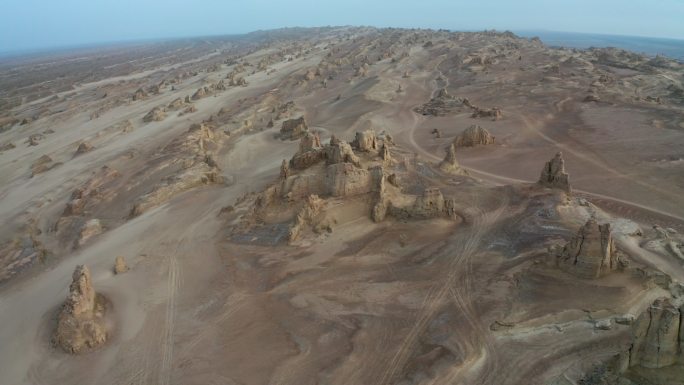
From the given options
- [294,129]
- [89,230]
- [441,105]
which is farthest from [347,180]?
[441,105]

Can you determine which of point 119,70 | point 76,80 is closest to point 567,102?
point 76,80

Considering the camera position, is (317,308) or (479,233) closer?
(317,308)

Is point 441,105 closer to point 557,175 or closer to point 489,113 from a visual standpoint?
point 489,113

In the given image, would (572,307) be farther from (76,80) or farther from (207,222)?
(76,80)

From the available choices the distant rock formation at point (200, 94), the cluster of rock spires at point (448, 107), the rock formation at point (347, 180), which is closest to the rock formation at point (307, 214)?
the rock formation at point (347, 180)

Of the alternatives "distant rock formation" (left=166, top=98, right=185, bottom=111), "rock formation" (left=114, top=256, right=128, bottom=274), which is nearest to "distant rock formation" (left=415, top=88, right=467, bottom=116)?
"distant rock formation" (left=166, top=98, right=185, bottom=111)

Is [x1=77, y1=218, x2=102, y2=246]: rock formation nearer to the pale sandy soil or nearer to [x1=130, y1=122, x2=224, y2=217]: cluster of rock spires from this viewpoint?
the pale sandy soil

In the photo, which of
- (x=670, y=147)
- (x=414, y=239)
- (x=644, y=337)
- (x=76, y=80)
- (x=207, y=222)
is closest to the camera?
(x=644, y=337)
